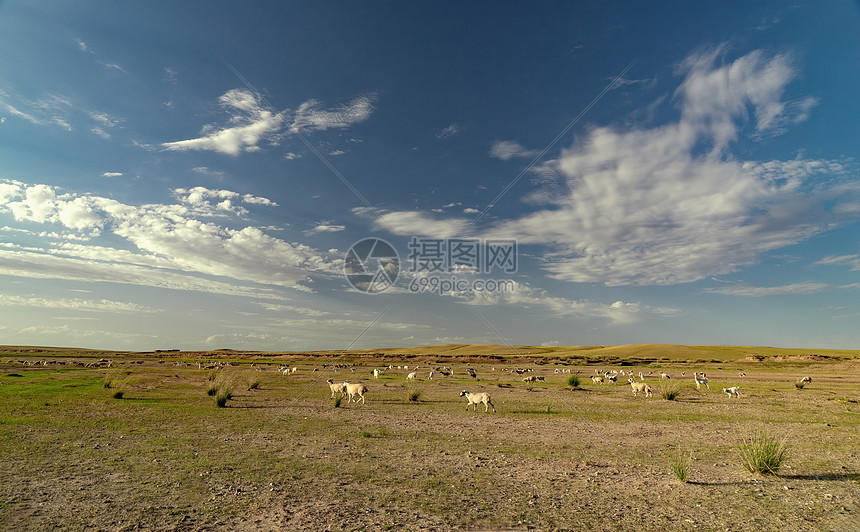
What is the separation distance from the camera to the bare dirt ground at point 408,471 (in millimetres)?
6836

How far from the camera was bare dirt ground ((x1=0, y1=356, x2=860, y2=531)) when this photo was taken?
6836 mm

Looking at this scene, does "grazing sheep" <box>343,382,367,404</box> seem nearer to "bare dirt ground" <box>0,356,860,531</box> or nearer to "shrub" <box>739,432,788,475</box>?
"bare dirt ground" <box>0,356,860,531</box>

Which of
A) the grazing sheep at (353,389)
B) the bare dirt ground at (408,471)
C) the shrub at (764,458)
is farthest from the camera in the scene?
the grazing sheep at (353,389)

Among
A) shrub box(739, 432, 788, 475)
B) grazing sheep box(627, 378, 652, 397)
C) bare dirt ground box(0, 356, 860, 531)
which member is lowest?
grazing sheep box(627, 378, 652, 397)

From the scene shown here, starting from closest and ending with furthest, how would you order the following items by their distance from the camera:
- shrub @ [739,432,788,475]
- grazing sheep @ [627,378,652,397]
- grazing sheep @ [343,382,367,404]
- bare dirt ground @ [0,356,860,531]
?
bare dirt ground @ [0,356,860,531]
shrub @ [739,432,788,475]
grazing sheep @ [343,382,367,404]
grazing sheep @ [627,378,652,397]

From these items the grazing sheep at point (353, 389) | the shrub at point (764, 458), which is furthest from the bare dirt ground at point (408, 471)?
the grazing sheep at point (353, 389)

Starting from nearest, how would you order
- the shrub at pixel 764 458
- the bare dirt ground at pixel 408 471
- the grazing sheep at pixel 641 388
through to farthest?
1. the bare dirt ground at pixel 408 471
2. the shrub at pixel 764 458
3. the grazing sheep at pixel 641 388

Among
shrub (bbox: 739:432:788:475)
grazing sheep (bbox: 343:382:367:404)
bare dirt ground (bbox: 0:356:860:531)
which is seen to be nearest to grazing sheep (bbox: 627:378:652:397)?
bare dirt ground (bbox: 0:356:860:531)

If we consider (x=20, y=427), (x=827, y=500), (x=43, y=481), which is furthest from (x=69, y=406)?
(x=827, y=500)

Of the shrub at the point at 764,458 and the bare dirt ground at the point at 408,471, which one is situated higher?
the shrub at the point at 764,458

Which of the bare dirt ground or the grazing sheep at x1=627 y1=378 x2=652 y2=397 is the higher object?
the bare dirt ground

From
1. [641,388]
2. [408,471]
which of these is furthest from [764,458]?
[641,388]

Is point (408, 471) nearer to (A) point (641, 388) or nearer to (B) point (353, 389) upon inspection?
(B) point (353, 389)

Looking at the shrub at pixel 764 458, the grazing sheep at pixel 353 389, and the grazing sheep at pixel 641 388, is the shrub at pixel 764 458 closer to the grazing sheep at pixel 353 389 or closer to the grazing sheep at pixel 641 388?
the grazing sheep at pixel 353 389
